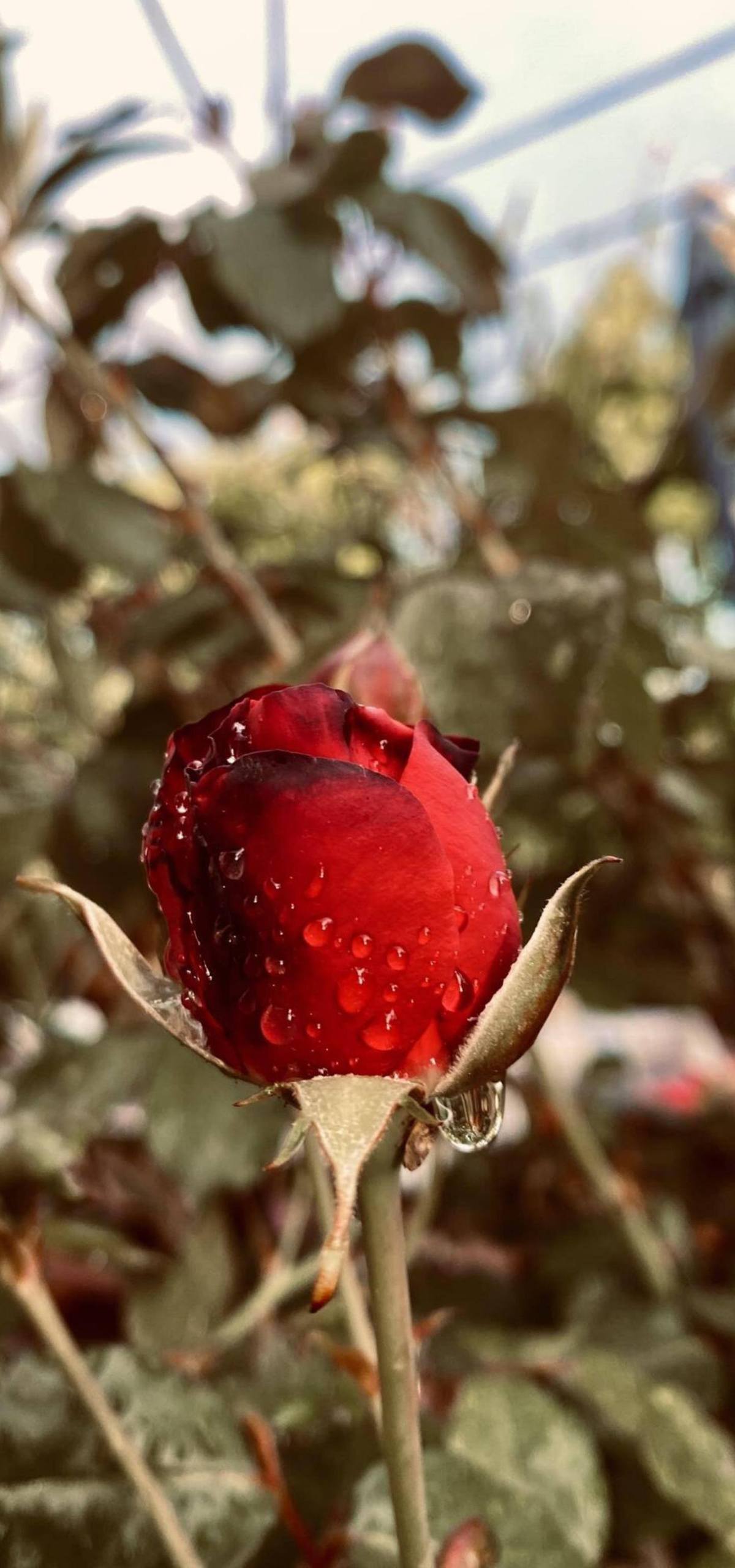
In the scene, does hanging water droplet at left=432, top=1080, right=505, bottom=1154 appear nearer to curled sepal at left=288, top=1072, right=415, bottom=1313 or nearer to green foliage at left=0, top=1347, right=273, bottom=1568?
curled sepal at left=288, top=1072, right=415, bottom=1313

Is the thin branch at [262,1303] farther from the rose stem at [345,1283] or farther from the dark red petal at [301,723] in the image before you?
the dark red petal at [301,723]

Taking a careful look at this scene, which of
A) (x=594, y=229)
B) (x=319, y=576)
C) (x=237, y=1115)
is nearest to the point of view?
(x=237, y=1115)

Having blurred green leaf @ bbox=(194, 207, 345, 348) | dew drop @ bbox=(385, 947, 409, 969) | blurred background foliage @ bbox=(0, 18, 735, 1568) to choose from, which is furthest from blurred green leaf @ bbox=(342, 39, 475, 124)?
dew drop @ bbox=(385, 947, 409, 969)

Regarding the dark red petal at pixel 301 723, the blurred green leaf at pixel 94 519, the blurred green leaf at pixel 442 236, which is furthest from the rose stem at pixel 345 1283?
the blurred green leaf at pixel 442 236

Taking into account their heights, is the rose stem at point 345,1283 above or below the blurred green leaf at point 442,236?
below

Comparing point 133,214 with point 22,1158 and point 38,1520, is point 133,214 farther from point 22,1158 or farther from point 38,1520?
point 38,1520

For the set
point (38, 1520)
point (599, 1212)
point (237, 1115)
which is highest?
point (38, 1520)

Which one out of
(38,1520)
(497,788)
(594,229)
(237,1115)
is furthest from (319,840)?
(594,229)
